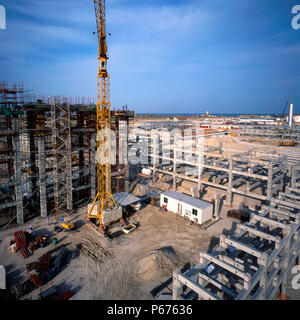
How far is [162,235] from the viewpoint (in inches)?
736

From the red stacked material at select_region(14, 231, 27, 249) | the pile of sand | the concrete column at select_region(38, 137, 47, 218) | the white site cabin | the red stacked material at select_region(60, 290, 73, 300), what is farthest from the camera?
the concrete column at select_region(38, 137, 47, 218)

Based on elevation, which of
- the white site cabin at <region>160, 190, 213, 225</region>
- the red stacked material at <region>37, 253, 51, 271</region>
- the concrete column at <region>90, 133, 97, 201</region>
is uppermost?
the concrete column at <region>90, 133, 97, 201</region>

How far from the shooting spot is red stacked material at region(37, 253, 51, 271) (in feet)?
46.5

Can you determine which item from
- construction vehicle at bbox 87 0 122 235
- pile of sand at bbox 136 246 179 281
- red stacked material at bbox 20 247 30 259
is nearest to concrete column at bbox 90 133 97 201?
construction vehicle at bbox 87 0 122 235

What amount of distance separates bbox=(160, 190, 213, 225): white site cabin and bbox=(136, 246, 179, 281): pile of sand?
558cm

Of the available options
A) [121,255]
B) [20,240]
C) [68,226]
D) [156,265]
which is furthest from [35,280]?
[156,265]

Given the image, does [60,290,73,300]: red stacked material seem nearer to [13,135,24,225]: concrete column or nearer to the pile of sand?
the pile of sand

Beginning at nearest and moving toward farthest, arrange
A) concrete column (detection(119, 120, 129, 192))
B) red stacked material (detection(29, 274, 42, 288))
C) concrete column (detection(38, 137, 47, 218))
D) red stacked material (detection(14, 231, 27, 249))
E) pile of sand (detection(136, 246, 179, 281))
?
red stacked material (detection(29, 274, 42, 288))
pile of sand (detection(136, 246, 179, 281))
red stacked material (detection(14, 231, 27, 249))
concrete column (detection(38, 137, 47, 218))
concrete column (detection(119, 120, 129, 192))

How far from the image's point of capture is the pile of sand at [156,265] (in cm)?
1384

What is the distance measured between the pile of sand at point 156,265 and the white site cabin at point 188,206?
5577 millimetres

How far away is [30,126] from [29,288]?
48.9 feet

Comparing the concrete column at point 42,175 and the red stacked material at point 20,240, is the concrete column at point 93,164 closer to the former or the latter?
the concrete column at point 42,175
